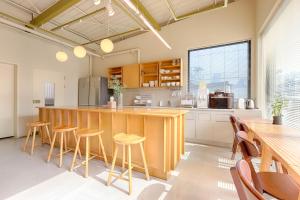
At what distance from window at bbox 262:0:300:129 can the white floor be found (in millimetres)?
1422

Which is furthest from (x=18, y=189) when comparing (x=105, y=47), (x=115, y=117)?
(x=105, y=47)

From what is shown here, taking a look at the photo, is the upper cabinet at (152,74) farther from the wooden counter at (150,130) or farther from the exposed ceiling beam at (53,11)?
the exposed ceiling beam at (53,11)

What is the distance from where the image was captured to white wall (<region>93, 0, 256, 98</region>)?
13.2ft

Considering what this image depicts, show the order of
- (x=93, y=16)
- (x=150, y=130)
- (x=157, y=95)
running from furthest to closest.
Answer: (x=157, y=95) < (x=93, y=16) < (x=150, y=130)

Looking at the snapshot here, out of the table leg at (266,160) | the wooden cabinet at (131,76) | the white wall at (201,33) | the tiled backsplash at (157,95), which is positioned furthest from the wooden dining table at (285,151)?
the wooden cabinet at (131,76)

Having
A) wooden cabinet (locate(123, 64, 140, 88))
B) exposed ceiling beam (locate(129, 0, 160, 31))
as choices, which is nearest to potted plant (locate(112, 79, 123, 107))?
exposed ceiling beam (locate(129, 0, 160, 31))

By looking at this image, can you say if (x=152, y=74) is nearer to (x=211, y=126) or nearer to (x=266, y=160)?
(x=211, y=126)

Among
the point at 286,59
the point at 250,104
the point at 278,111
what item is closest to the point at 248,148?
the point at 278,111

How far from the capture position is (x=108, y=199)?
185 centimetres

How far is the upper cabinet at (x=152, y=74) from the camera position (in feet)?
15.8

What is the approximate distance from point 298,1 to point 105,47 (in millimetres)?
3003

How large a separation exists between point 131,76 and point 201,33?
101 inches

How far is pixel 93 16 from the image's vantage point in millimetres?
4375

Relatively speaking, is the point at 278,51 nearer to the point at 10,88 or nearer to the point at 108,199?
the point at 108,199
